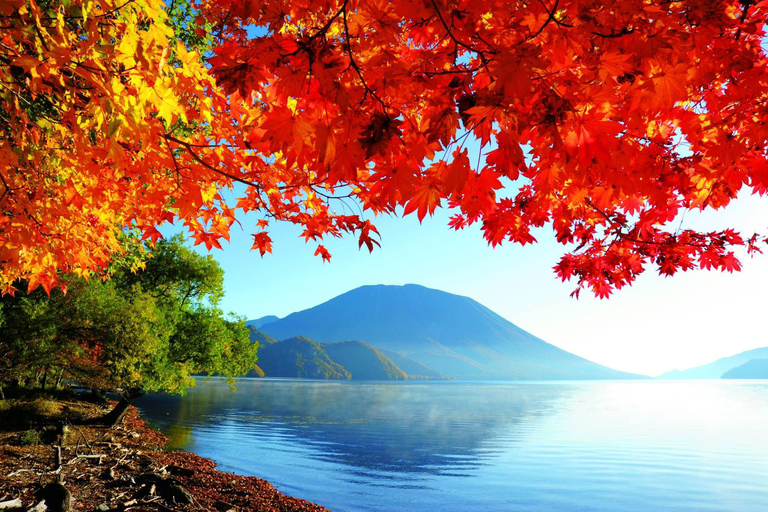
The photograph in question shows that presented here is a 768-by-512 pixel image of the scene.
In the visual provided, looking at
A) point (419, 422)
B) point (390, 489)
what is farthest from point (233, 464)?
point (419, 422)

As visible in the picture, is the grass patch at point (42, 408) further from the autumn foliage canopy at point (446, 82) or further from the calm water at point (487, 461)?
the autumn foliage canopy at point (446, 82)

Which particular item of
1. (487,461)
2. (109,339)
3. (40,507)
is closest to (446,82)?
(40,507)

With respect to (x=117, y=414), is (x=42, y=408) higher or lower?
higher

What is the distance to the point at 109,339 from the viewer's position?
16.3 m

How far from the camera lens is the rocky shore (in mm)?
7500

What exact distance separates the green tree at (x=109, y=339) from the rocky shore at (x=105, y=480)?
96.6 inches

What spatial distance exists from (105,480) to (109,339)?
27.5 feet

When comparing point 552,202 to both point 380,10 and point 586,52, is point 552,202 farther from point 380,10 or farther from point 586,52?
point 380,10

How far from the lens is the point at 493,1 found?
1875mm

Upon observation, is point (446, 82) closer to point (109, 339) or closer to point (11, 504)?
point (11, 504)

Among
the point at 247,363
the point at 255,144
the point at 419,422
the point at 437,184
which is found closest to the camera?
the point at 437,184

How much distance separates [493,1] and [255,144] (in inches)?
69.4

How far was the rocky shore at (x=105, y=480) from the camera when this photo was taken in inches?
295

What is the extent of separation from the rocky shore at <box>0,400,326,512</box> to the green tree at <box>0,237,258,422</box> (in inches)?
96.6
